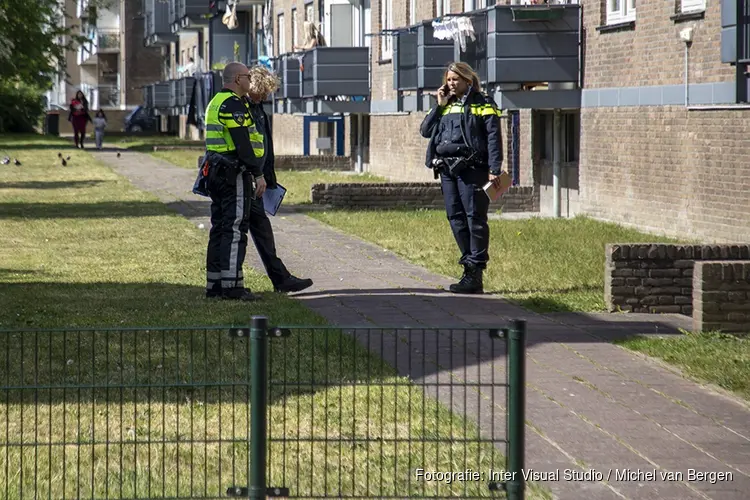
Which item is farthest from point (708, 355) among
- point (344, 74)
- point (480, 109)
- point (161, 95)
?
point (161, 95)

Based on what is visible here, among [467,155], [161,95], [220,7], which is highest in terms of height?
[220,7]

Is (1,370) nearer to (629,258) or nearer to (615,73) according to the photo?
(629,258)

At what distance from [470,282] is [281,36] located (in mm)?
32761

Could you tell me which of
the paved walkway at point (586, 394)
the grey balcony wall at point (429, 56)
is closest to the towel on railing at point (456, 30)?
the grey balcony wall at point (429, 56)

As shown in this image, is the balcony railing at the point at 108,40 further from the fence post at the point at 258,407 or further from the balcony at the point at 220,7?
the fence post at the point at 258,407

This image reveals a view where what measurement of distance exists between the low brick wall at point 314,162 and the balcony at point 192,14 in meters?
18.9

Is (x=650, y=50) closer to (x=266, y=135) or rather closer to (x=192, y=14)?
(x=266, y=135)

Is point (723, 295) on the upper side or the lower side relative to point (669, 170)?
lower

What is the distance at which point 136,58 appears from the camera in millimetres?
81000

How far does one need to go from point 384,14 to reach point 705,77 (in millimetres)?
15520

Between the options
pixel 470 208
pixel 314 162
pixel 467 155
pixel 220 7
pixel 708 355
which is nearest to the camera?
pixel 708 355

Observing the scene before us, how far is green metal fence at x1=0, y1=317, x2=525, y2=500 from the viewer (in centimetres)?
530

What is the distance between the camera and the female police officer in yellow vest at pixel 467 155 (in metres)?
11.9

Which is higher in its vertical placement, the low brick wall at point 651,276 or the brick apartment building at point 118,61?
the brick apartment building at point 118,61
